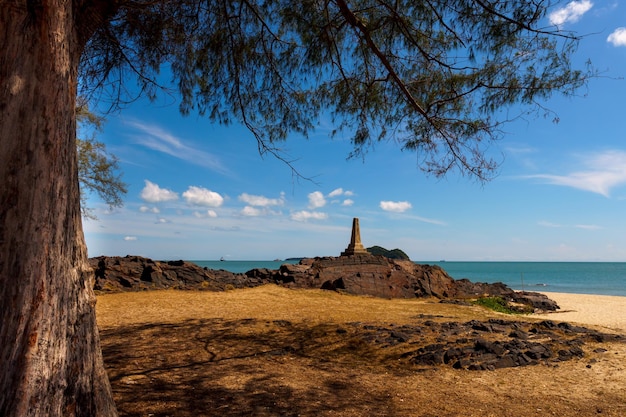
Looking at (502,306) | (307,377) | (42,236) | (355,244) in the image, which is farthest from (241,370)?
(355,244)

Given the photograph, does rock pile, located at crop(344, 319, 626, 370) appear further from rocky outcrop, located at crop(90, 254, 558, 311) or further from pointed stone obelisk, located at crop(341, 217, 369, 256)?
pointed stone obelisk, located at crop(341, 217, 369, 256)

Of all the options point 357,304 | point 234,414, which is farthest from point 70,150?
point 357,304

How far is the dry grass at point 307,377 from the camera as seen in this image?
454 centimetres

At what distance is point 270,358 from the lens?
6.51 m

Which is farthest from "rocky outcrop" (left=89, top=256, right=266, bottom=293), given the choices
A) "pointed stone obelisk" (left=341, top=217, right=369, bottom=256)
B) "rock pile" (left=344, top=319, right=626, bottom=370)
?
"rock pile" (left=344, top=319, right=626, bottom=370)

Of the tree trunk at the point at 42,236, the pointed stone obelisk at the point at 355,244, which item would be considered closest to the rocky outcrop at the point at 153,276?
the pointed stone obelisk at the point at 355,244

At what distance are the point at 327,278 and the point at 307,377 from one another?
41.0 feet

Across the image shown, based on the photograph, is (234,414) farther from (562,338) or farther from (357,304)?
(357,304)

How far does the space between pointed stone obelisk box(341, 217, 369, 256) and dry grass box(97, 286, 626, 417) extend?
10660 millimetres

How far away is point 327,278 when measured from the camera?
59.2ft

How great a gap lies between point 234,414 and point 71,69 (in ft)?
11.3

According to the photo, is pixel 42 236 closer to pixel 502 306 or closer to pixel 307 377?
pixel 307 377

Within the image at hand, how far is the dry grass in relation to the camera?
14.9 feet

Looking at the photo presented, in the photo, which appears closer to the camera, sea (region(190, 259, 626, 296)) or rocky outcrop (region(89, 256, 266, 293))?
rocky outcrop (region(89, 256, 266, 293))
